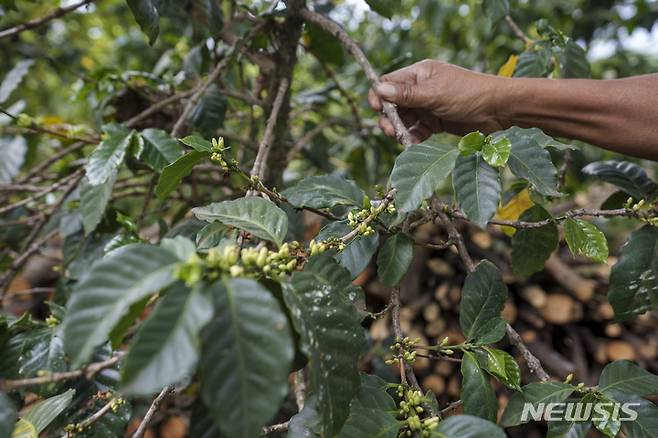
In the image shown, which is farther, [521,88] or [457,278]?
[457,278]

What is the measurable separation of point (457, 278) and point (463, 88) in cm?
117

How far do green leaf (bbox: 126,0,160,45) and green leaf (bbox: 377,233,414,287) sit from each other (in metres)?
0.69

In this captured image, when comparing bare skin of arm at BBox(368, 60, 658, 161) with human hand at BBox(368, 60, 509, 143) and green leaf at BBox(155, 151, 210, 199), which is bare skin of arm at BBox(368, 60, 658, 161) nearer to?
human hand at BBox(368, 60, 509, 143)

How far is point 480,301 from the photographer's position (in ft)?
2.70

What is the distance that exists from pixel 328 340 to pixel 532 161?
0.42 metres

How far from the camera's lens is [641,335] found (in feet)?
6.31

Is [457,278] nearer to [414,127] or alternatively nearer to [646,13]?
[414,127]

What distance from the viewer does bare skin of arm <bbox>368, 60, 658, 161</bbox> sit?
101 centimetres

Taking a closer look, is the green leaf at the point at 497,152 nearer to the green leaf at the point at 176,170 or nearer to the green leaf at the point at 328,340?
the green leaf at the point at 328,340

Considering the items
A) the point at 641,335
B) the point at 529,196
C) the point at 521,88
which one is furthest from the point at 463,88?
the point at 641,335

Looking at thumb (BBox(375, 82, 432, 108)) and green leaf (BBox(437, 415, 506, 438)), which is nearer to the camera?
green leaf (BBox(437, 415, 506, 438))

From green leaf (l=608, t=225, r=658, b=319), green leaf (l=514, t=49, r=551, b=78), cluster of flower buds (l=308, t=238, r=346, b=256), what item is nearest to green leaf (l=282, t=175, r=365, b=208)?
cluster of flower buds (l=308, t=238, r=346, b=256)

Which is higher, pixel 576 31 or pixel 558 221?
pixel 576 31

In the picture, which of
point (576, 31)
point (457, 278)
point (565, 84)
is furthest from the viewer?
point (576, 31)
